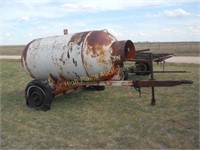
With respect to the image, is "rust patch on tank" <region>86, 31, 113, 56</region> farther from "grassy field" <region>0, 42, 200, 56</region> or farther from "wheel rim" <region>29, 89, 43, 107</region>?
"grassy field" <region>0, 42, 200, 56</region>

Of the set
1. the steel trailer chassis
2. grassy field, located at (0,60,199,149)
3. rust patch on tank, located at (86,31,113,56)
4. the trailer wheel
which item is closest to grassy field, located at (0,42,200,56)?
grassy field, located at (0,60,199,149)

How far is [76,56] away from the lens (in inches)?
310

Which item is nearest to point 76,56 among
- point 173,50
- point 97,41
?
point 97,41

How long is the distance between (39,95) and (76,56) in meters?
1.47

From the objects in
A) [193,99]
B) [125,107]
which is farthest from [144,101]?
[193,99]

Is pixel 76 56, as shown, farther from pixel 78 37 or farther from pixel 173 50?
pixel 173 50

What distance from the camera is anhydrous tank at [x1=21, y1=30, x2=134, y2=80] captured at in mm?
7695

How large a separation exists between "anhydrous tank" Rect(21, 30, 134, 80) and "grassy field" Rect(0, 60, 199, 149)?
951 mm

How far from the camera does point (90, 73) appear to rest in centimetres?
791

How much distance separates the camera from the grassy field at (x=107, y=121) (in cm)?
565

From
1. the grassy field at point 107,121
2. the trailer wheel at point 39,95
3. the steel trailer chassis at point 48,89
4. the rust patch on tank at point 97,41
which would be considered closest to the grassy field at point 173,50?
the grassy field at point 107,121

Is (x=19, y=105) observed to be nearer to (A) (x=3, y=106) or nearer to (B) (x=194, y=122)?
(A) (x=3, y=106)

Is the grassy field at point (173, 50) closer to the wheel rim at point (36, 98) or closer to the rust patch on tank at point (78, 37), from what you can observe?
the rust patch on tank at point (78, 37)

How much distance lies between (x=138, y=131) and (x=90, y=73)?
2347mm
